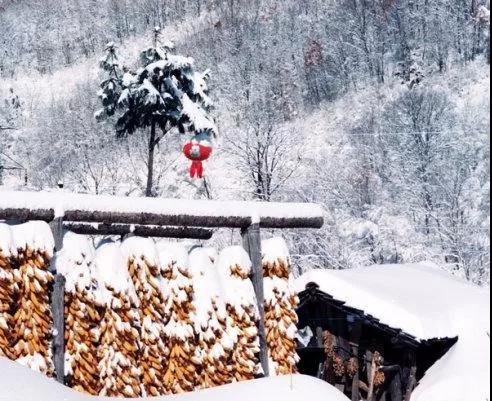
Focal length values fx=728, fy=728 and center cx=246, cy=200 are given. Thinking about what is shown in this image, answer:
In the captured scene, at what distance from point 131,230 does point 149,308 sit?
76 cm

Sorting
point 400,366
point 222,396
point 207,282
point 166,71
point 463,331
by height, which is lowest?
point 400,366

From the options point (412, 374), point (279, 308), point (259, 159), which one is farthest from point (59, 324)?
point (259, 159)

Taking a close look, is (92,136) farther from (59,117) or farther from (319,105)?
(319,105)

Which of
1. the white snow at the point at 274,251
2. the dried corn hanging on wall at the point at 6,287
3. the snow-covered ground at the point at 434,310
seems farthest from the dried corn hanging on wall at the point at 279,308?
the snow-covered ground at the point at 434,310

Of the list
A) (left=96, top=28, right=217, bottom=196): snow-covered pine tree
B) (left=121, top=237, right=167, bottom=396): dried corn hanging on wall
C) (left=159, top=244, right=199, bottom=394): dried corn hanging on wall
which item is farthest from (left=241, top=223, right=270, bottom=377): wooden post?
(left=96, top=28, right=217, bottom=196): snow-covered pine tree

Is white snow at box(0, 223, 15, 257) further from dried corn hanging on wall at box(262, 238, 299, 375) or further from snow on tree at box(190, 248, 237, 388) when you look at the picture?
dried corn hanging on wall at box(262, 238, 299, 375)

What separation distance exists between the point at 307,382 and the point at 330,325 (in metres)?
11.3

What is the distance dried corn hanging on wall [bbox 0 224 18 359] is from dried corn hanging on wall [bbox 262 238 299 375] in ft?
7.95

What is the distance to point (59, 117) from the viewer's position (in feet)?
282

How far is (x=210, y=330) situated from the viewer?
638cm

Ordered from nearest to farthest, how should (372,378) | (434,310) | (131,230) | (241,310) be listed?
1. (131,230)
2. (241,310)
3. (434,310)
4. (372,378)

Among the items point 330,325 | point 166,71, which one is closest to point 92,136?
point 166,71

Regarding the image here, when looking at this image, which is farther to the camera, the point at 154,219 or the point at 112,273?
the point at 154,219

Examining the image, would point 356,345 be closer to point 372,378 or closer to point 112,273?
point 372,378
